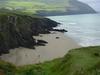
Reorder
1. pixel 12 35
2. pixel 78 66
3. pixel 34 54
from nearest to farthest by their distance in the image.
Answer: pixel 78 66 → pixel 34 54 → pixel 12 35

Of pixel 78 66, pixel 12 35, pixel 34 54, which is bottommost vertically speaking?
pixel 34 54

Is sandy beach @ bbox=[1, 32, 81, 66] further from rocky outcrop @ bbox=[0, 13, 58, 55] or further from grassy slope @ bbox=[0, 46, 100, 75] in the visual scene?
grassy slope @ bbox=[0, 46, 100, 75]

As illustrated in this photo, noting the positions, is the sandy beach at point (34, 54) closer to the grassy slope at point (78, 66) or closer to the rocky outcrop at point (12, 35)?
the rocky outcrop at point (12, 35)

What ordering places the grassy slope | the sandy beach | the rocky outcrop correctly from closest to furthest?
1. the grassy slope
2. the sandy beach
3. the rocky outcrop

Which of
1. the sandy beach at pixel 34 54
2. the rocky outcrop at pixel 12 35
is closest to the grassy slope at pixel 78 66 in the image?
the sandy beach at pixel 34 54

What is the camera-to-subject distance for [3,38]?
83.9 metres

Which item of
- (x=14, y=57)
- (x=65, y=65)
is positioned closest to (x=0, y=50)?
(x=14, y=57)

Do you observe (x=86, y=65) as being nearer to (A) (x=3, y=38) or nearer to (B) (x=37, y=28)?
(A) (x=3, y=38)

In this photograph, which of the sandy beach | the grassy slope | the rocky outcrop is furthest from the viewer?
the rocky outcrop

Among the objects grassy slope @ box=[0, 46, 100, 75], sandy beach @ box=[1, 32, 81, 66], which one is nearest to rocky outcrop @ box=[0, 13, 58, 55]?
sandy beach @ box=[1, 32, 81, 66]

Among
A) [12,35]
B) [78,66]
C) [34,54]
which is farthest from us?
[12,35]

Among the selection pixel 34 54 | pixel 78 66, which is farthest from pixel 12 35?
pixel 78 66

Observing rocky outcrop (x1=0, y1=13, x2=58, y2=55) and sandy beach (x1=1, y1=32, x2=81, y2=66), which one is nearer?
sandy beach (x1=1, y1=32, x2=81, y2=66)

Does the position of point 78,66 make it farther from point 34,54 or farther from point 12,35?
point 12,35
